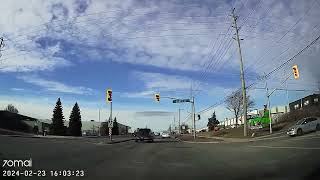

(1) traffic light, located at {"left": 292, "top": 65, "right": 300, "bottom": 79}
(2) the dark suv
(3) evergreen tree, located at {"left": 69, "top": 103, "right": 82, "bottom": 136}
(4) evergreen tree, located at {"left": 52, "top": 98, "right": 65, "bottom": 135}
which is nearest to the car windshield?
(2) the dark suv

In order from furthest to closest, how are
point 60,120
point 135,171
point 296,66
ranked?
point 60,120, point 296,66, point 135,171

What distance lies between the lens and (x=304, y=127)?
41094mm

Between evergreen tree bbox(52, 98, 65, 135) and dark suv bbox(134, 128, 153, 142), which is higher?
evergreen tree bbox(52, 98, 65, 135)

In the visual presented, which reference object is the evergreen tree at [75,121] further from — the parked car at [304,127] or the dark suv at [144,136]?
the parked car at [304,127]

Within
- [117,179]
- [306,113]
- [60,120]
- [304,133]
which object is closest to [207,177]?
[117,179]

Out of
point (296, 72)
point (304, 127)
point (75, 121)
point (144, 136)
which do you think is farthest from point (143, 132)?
point (75, 121)

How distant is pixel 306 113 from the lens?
212 ft

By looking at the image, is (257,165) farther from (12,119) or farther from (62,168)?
(12,119)

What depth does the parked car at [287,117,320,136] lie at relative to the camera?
4044 centimetres

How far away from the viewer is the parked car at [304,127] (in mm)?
40438

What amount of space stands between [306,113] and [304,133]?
82.4 feet

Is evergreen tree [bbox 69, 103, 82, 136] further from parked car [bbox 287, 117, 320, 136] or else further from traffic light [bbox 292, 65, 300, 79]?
traffic light [bbox 292, 65, 300, 79]

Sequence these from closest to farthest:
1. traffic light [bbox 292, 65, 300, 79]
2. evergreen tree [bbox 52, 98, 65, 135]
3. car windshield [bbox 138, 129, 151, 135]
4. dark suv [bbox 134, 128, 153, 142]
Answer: traffic light [bbox 292, 65, 300, 79] < dark suv [bbox 134, 128, 153, 142] < car windshield [bbox 138, 129, 151, 135] < evergreen tree [bbox 52, 98, 65, 135]

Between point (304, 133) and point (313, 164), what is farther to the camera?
point (304, 133)
